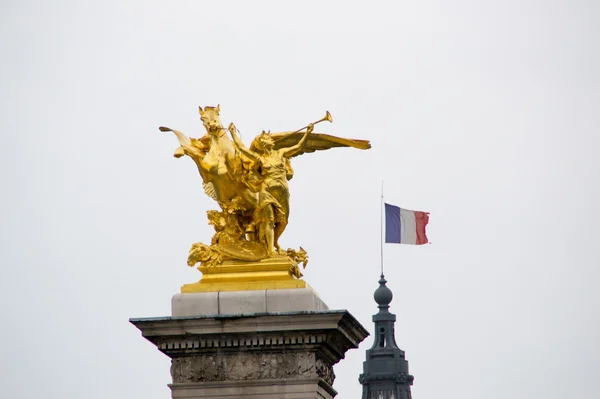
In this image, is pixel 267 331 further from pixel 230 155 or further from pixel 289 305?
pixel 230 155

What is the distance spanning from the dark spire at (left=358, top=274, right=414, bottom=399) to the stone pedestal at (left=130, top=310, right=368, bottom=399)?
470ft

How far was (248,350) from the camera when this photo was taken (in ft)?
144

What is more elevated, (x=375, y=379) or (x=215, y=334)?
(x=375, y=379)

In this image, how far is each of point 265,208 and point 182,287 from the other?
6.92 feet

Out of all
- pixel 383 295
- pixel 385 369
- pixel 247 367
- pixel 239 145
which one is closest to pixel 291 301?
pixel 247 367

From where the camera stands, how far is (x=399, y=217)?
5672 cm

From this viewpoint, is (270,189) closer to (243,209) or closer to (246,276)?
(243,209)

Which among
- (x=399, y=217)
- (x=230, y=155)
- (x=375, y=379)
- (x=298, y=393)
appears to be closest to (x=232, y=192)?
(x=230, y=155)

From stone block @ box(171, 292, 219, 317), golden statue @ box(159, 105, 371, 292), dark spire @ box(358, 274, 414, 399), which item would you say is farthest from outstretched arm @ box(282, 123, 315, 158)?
dark spire @ box(358, 274, 414, 399)

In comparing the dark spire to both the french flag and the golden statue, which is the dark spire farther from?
the golden statue

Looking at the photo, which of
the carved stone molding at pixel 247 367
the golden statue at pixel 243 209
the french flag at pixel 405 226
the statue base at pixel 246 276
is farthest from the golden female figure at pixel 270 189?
the french flag at pixel 405 226

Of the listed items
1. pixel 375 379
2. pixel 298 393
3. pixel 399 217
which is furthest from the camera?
pixel 375 379

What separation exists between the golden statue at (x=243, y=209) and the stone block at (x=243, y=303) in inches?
8.4

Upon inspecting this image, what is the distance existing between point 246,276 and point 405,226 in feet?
41.8
